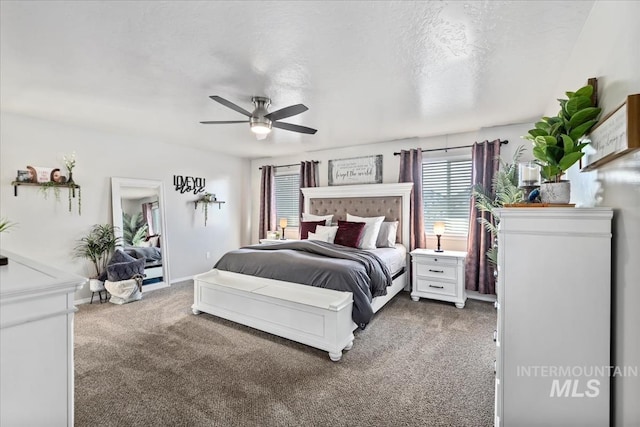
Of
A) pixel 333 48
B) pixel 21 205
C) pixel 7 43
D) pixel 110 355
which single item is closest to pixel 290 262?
pixel 110 355

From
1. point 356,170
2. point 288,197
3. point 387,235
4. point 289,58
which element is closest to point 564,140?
point 289,58

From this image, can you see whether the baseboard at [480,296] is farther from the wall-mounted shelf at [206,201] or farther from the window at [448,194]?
the wall-mounted shelf at [206,201]

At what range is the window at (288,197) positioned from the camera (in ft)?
19.6

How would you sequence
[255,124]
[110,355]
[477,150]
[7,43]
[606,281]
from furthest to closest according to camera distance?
1. [477,150]
2. [255,124]
3. [110,355]
4. [7,43]
5. [606,281]

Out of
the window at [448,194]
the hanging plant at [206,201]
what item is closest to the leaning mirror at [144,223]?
the hanging plant at [206,201]

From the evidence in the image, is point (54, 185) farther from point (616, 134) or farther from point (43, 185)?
point (616, 134)

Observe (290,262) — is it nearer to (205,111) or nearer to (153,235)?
(205,111)

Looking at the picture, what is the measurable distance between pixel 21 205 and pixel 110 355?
7.94 feet

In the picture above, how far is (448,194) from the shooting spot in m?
4.39

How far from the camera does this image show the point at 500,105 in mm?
3152

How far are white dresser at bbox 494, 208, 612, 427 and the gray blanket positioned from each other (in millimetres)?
1412

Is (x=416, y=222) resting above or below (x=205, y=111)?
below

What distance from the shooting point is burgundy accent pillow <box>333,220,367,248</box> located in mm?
4094

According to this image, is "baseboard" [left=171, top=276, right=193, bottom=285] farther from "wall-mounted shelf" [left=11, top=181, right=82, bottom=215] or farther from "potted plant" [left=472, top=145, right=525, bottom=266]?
"potted plant" [left=472, top=145, right=525, bottom=266]
